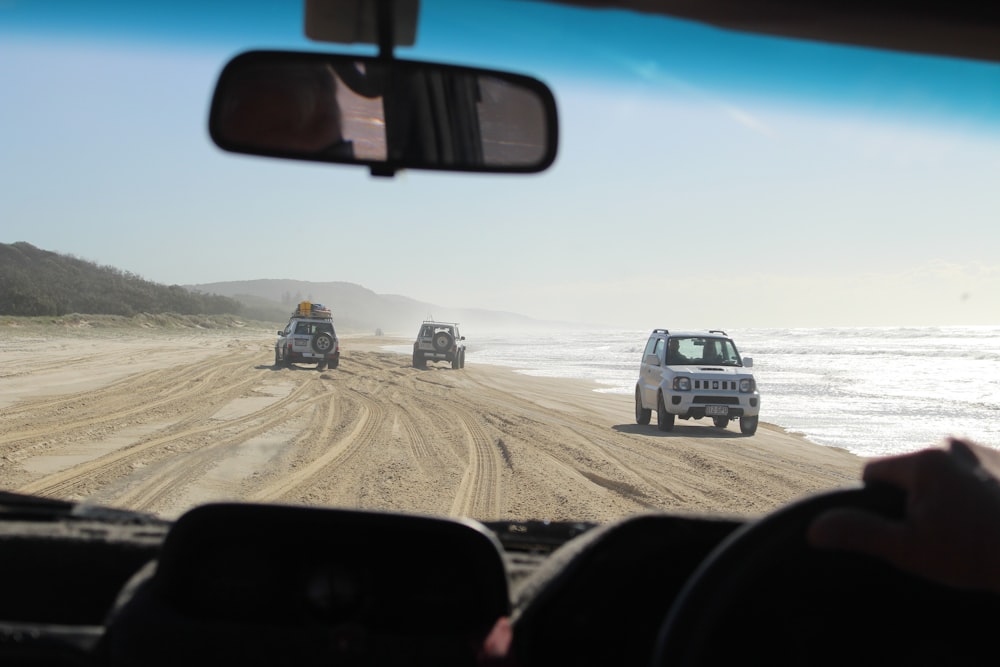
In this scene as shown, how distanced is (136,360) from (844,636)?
33.6m

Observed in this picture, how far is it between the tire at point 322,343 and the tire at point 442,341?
4756 millimetres

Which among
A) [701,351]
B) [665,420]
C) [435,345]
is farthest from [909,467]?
[435,345]

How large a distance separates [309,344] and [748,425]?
19.4m

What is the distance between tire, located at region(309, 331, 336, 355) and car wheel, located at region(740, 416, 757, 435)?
18943 millimetres

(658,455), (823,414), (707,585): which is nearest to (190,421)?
(658,455)

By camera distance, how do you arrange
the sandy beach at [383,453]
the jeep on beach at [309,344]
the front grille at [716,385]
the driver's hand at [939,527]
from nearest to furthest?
the driver's hand at [939,527] → the sandy beach at [383,453] → the front grille at [716,385] → the jeep on beach at [309,344]

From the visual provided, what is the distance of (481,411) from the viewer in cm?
1842

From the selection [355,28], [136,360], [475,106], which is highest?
[355,28]

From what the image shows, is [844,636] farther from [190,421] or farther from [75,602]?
[190,421]

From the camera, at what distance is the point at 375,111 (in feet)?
8.21

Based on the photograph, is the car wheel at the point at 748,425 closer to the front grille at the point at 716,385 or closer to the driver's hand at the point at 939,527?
the front grille at the point at 716,385

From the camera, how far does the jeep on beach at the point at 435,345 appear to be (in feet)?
115

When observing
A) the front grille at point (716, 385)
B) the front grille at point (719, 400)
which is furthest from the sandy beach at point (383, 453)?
the front grille at point (716, 385)

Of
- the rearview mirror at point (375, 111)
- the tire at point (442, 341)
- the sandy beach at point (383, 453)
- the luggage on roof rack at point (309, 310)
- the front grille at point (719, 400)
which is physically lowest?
→ the sandy beach at point (383, 453)
